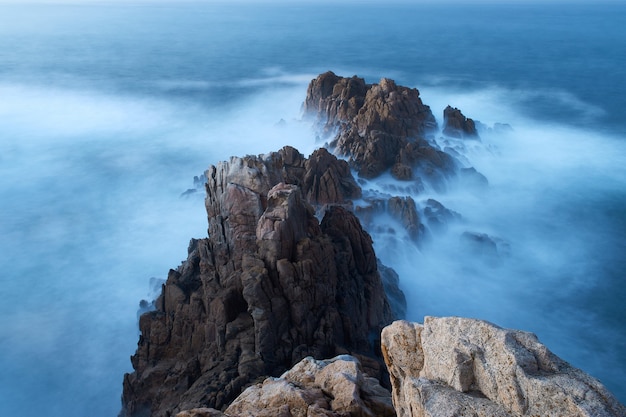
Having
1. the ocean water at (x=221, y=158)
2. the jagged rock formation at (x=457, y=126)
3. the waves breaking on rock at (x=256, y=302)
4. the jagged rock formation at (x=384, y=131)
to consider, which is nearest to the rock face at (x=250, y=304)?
the waves breaking on rock at (x=256, y=302)

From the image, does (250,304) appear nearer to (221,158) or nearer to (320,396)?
(320,396)

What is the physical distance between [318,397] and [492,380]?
155 inches

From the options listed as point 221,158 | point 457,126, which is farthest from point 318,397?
point 221,158

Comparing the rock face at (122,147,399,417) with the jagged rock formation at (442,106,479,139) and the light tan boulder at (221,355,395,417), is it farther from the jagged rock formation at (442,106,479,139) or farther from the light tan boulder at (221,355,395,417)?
the jagged rock formation at (442,106,479,139)

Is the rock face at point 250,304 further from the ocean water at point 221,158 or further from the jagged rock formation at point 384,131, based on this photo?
the jagged rock formation at point 384,131

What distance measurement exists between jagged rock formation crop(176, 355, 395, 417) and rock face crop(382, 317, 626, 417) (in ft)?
4.86

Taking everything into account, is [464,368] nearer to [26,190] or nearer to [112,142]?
[26,190]

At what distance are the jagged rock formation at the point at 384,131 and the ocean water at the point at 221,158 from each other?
213cm

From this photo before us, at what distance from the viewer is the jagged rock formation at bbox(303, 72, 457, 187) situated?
36625mm

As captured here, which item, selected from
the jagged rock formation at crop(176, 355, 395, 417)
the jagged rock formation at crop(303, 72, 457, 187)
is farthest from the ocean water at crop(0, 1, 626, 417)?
the jagged rock formation at crop(176, 355, 395, 417)

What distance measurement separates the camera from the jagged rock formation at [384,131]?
36625 millimetres

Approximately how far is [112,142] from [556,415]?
54201 millimetres

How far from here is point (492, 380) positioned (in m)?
8.02

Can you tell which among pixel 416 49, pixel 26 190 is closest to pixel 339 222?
pixel 26 190
